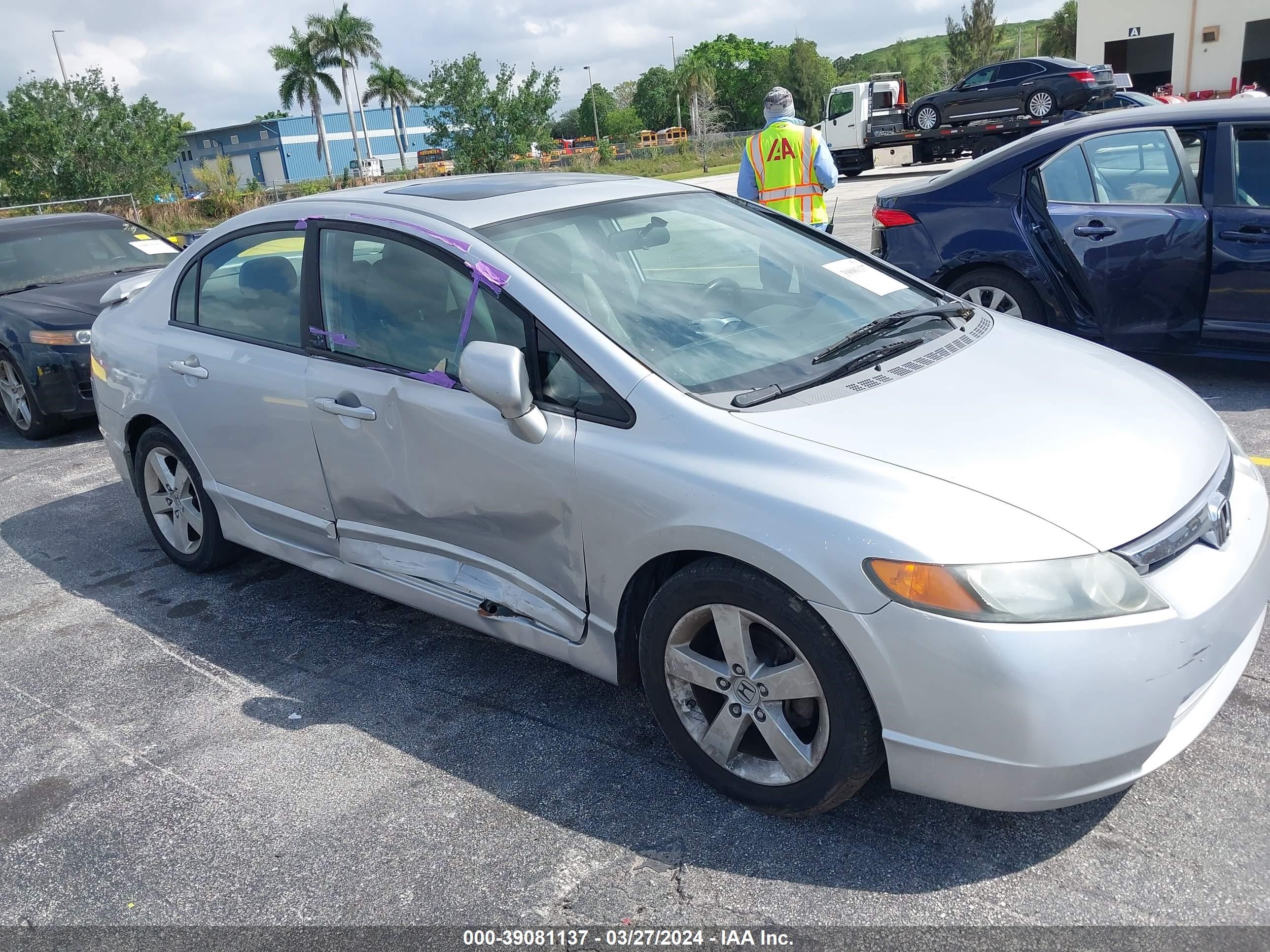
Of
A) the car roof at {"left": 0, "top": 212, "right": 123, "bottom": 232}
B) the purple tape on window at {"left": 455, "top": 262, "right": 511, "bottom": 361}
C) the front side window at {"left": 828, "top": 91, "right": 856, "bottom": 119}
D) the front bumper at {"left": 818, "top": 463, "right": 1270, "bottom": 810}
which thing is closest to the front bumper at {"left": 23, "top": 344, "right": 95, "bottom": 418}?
the car roof at {"left": 0, "top": 212, "right": 123, "bottom": 232}

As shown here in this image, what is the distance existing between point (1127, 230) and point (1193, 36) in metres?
35.8

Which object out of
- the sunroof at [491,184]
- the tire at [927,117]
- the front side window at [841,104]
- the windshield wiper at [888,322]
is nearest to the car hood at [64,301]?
the sunroof at [491,184]

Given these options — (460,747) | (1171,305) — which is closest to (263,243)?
(460,747)

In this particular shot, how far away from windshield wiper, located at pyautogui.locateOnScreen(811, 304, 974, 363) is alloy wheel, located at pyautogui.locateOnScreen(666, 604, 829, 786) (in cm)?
86

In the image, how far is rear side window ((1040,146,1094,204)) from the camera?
5.93 metres

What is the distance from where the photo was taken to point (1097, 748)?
2236 millimetres

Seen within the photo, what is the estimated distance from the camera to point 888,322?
3.32 metres

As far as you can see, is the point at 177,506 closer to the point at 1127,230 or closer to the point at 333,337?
the point at 333,337

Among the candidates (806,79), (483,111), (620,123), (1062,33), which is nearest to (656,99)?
(620,123)

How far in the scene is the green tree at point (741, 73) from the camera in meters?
111

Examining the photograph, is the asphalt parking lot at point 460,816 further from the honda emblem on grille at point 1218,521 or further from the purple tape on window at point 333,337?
the purple tape on window at point 333,337

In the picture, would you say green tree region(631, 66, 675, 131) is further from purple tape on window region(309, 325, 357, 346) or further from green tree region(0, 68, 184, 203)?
purple tape on window region(309, 325, 357, 346)

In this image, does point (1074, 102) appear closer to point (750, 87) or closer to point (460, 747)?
point (460, 747)

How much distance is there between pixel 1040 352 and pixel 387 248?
2.13m
